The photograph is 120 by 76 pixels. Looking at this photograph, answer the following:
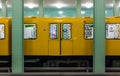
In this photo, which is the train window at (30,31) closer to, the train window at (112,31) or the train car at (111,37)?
the train car at (111,37)

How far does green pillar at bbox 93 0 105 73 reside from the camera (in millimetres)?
13297

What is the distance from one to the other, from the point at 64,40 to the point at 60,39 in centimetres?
21

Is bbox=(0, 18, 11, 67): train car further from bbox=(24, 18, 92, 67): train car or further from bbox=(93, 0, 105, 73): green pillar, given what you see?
bbox=(93, 0, 105, 73): green pillar

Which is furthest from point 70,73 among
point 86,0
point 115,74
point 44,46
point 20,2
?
point 86,0

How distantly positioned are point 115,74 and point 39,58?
14.0 feet

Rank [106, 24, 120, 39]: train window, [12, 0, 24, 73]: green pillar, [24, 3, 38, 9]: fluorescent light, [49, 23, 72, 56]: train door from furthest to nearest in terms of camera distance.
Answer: [24, 3, 38, 9]: fluorescent light
[49, 23, 72, 56]: train door
[106, 24, 120, 39]: train window
[12, 0, 24, 73]: green pillar

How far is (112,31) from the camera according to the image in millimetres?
15141

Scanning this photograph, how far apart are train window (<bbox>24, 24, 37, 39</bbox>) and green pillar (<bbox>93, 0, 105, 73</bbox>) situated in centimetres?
347

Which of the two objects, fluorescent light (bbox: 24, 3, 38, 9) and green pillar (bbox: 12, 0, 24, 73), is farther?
fluorescent light (bbox: 24, 3, 38, 9)

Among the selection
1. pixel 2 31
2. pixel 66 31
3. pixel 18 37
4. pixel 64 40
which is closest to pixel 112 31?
pixel 66 31

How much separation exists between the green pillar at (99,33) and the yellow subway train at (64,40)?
1.73 metres

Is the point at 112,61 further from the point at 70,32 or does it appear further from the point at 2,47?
the point at 2,47

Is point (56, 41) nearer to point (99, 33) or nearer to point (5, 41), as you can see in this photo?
point (5, 41)

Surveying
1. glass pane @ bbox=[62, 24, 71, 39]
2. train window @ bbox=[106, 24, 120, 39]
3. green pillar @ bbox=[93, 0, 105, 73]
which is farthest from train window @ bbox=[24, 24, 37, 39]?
train window @ bbox=[106, 24, 120, 39]
